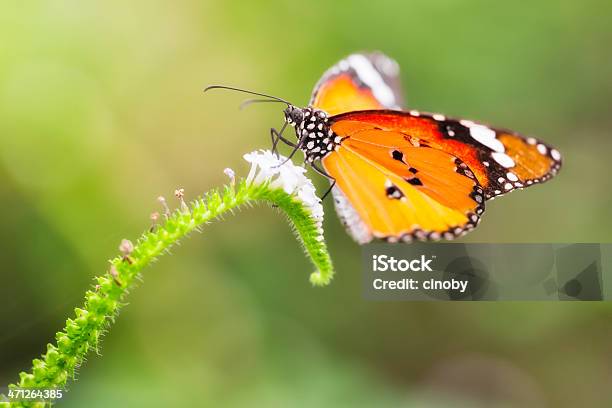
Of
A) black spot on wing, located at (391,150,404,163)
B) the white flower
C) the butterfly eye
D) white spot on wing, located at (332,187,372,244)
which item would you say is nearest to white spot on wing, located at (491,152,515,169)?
black spot on wing, located at (391,150,404,163)

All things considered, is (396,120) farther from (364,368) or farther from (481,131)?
(364,368)

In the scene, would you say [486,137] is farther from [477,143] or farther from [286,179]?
[286,179]

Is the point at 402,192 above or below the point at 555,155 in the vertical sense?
below

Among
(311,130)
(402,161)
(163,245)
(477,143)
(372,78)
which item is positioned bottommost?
(163,245)

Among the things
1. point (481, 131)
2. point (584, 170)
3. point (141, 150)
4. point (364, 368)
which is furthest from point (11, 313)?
point (584, 170)

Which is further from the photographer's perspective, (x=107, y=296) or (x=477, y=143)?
(x=477, y=143)

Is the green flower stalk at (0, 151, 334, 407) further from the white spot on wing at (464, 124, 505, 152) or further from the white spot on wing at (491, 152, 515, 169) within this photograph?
the white spot on wing at (491, 152, 515, 169)

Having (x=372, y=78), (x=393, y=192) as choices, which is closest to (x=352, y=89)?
(x=372, y=78)
